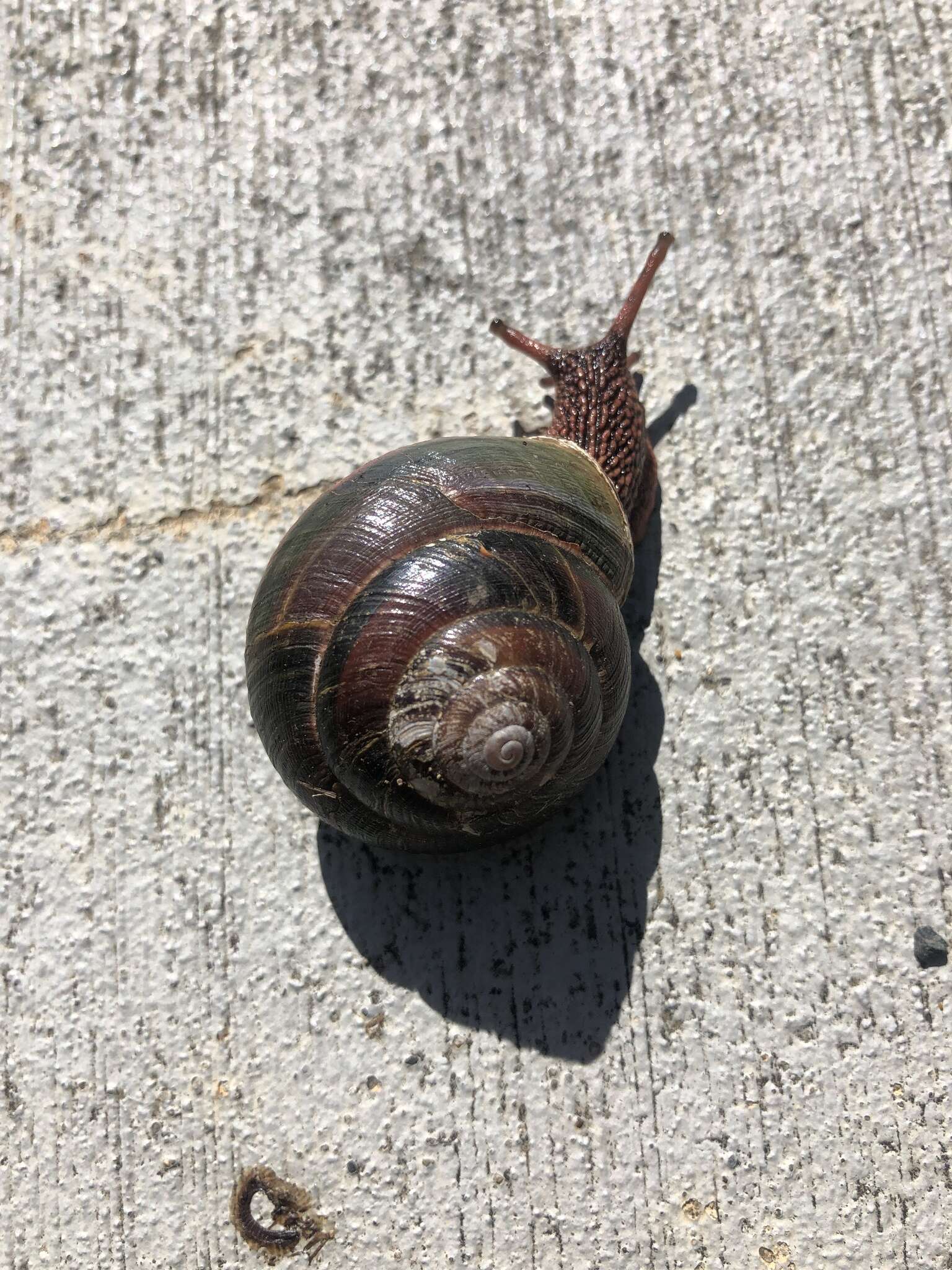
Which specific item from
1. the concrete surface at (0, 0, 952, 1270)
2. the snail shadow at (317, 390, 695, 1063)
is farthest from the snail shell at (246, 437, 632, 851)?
the concrete surface at (0, 0, 952, 1270)

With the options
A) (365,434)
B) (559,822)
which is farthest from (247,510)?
(559,822)

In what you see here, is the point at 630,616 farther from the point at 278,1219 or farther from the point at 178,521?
the point at 278,1219

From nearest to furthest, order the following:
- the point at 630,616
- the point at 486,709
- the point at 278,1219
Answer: the point at 486,709 < the point at 278,1219 < the point at 630,616

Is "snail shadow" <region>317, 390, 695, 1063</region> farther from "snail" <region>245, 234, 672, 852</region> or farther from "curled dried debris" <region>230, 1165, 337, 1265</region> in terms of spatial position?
"curled dried debris" <region>230, 1165, 337, 1265</region>

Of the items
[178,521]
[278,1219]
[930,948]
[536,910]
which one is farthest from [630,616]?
[278,1219]

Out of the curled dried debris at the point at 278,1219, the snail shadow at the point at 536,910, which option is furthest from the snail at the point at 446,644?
the curled dried debris at the point at 278,1219

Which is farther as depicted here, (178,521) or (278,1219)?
(178,521)

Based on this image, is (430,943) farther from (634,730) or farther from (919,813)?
(919,813)
